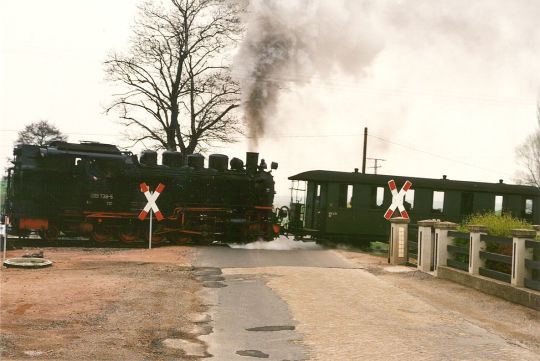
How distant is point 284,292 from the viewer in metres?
10.9

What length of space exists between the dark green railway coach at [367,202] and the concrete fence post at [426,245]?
776cm

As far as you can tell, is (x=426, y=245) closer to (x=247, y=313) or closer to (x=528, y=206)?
(x=247, y=313)

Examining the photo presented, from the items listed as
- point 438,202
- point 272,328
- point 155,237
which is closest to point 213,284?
point 272,328

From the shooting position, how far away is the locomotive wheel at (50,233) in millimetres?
19844

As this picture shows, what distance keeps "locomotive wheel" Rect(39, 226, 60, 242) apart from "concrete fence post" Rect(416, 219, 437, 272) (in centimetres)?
1158

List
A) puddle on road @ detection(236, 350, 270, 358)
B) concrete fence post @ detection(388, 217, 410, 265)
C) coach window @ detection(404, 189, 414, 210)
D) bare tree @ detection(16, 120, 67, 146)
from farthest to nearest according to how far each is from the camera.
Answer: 1. bare tree @ detection(16, 120, 67, 146)
2. coach window @ detection(404, 189, 414, 210)
3. concrete fence post @ detection(388, 217, 410, 265)
4. puddle on road @ detection(236, 350, 270, 358)

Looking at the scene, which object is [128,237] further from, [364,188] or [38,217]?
[364,188]

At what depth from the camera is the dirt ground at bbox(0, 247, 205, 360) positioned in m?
6.84

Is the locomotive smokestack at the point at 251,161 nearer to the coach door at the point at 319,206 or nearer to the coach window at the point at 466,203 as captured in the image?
the coach door at the point at 319,206

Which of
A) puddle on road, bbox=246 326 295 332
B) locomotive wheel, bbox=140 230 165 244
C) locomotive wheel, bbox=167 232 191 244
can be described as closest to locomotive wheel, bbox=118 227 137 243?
locomotive wheel, bbox=140 230 165 244

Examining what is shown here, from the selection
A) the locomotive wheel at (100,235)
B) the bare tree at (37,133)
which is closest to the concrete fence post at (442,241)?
the locomotive wheel at (100,235)

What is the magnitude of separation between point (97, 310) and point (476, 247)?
304 inches

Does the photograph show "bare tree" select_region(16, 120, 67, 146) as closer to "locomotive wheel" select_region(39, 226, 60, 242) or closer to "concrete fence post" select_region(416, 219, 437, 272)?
"locomotive wheel" select_region(39, 226, 60, 242)

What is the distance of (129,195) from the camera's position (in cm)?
2069
